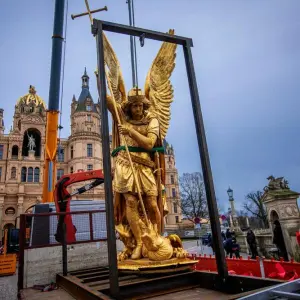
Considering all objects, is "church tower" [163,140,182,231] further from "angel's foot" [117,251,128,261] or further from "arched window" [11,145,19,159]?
"angel's foot" [117,251,128,261]

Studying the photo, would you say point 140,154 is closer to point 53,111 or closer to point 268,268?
point 268,268

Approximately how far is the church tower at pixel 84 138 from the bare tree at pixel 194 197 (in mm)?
18128

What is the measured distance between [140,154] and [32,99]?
181 ft

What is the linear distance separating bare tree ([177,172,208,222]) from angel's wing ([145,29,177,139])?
→ 144 feet

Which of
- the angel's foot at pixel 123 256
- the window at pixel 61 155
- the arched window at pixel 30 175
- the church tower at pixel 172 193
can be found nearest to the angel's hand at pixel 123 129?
the angel's foot at pixel 123 256

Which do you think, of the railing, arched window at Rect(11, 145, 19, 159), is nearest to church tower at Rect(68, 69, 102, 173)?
arched window at Rect(11, 145, 19, 159)

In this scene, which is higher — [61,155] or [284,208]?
[61,155]

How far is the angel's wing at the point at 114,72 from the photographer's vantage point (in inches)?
164

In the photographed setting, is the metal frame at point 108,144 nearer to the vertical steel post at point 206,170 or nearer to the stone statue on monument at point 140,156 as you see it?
the vertical steel post at point 206,170

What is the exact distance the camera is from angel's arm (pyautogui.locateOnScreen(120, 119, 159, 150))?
3.78 meters

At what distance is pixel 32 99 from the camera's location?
171ft

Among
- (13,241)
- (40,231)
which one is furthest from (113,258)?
(13,241)

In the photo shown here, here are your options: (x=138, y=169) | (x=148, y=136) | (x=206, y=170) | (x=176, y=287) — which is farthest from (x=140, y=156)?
(x=176, y=287)

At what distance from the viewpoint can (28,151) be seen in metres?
47.0
